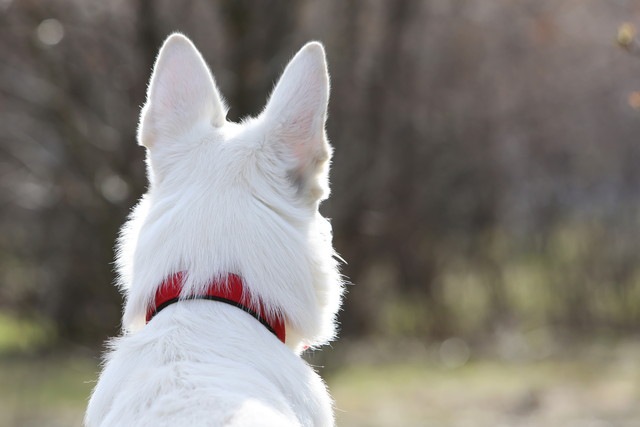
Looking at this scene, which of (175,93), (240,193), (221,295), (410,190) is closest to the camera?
(221,295)

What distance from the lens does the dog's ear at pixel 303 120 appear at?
3.42 meters

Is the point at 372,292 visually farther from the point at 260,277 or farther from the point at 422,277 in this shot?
the point at 260,277

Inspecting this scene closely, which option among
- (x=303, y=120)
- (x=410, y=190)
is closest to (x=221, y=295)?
(x=303, y=120)

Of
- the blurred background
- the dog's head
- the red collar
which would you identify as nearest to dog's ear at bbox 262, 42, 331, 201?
the dog's head

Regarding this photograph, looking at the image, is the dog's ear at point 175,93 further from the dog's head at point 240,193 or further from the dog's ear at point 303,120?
the dog's ear at point 303,120

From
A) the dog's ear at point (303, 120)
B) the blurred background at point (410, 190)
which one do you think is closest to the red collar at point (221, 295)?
the dog's ear at point (303, 120)

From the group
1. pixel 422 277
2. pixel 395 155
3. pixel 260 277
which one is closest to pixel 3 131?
pixel 395 155

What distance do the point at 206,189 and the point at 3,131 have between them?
8.37 metres

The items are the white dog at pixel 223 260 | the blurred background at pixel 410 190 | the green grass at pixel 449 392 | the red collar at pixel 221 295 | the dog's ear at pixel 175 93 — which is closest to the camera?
the white dog at pixel 223 260

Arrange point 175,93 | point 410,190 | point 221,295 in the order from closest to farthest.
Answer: point 221,295
point 175,93
point 410,190

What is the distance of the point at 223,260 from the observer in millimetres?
3291

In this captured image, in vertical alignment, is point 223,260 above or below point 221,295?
above

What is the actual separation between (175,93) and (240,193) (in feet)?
1.66

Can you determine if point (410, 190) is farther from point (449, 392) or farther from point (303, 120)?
point (303, 120)
